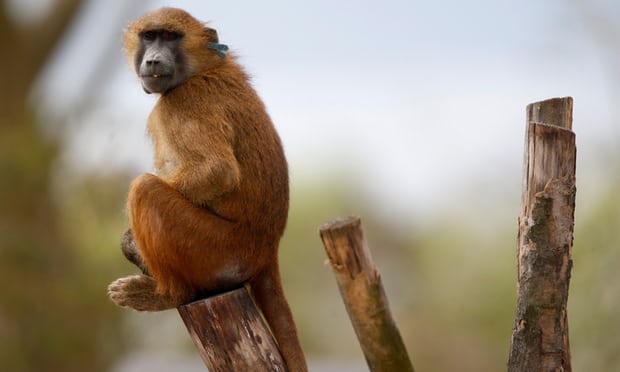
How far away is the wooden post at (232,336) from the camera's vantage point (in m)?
4.54

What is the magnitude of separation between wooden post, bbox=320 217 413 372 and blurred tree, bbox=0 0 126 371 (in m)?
8.08

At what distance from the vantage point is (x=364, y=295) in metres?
4.75

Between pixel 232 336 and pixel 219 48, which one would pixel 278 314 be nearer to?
pixel 232 336

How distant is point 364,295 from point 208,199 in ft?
3.38

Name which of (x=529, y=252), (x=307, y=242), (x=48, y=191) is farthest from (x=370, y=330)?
(x=307, y=242)

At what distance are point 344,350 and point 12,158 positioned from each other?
15597mm

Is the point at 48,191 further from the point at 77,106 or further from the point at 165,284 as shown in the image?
the point at 165,284

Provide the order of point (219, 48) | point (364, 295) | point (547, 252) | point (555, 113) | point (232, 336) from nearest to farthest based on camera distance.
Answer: point (547, 252) < point (555, 113) < point (232, 336) < point (364, 295) < point (219, 48)

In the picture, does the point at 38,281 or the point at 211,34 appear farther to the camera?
the point at 38,281

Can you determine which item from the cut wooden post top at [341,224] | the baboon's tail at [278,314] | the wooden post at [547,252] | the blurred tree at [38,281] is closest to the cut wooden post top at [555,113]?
the wooden post at [547,252]

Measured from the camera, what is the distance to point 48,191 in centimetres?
1284

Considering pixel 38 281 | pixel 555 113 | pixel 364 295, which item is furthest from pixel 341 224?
pixel 38 281

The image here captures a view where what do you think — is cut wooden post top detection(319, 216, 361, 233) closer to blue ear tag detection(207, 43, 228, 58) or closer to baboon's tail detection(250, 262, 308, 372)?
baboon's tail detection(250, 262, 308, 372)

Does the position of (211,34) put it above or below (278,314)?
above
